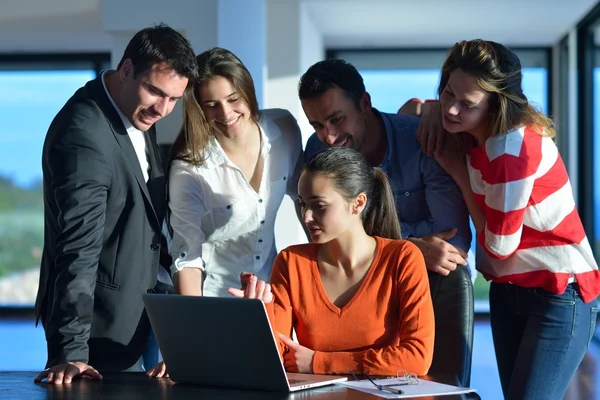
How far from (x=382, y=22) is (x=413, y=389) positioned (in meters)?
5.93

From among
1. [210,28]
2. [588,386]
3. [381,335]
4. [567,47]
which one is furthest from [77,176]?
[567,47]

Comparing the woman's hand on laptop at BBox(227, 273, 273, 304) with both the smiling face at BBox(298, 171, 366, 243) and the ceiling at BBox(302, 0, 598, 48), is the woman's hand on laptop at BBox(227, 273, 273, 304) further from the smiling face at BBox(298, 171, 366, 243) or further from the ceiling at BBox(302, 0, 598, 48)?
the ceiling at BBox(302, 0, 598, 48)

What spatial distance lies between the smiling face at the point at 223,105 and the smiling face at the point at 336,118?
0.20 metres

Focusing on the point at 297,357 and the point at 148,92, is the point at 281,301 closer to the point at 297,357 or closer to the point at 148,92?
the point at 297,357

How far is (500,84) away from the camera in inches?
89.0

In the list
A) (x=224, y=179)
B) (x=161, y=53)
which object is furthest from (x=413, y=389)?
(x=161, y=53)

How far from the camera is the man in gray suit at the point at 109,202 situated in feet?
7.33

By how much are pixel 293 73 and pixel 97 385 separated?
4.52 m

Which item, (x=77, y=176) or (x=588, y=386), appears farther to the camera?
(x=588, y=386)

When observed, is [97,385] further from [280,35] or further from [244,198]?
[280,35]

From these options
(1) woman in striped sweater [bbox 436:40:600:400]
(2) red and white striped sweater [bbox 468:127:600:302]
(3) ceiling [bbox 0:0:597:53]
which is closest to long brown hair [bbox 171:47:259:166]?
(1) woman in striped sweater [bbox 436:40:600:400]

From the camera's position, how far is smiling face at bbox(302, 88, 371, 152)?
2525 millimetres

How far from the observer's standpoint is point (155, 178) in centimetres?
264

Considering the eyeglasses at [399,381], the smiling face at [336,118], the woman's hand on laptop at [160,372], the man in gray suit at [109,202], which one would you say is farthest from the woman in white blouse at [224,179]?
the eyeglasses at [399,381]
